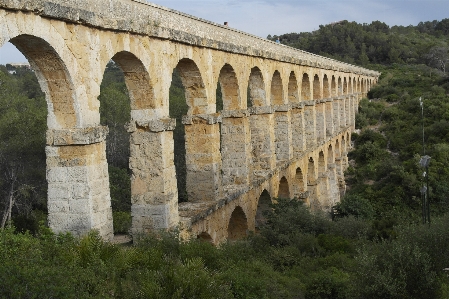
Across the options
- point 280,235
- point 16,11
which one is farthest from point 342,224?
point 16,11

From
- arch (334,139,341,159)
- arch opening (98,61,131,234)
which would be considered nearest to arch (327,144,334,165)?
arch (334,139,341,159)

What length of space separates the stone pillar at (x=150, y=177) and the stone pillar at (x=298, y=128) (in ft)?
33.2

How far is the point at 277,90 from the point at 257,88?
2.12 m

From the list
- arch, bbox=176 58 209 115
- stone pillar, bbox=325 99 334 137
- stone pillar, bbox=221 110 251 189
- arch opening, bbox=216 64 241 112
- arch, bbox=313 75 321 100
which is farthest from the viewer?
stone pillar, bbox=325 99 334 137

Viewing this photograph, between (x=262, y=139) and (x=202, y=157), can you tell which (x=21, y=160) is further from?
(x=202, y=157)

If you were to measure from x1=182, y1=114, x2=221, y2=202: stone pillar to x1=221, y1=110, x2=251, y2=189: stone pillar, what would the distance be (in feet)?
5.51

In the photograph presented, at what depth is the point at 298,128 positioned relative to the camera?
59.6 ft

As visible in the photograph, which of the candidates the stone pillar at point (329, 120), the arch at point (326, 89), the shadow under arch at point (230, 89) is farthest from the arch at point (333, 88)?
the shadow under arch at point (230, 89)

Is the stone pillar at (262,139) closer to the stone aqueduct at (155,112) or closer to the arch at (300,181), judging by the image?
the stone aqueduct at (155,112)

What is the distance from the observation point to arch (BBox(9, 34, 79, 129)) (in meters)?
6.11

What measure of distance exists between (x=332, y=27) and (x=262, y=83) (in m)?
58.1

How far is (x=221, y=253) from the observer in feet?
24.8

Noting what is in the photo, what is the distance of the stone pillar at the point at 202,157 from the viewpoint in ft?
34.4

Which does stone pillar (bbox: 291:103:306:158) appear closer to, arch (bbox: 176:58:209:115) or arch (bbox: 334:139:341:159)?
arch (bbox: 176:58:209:115)
